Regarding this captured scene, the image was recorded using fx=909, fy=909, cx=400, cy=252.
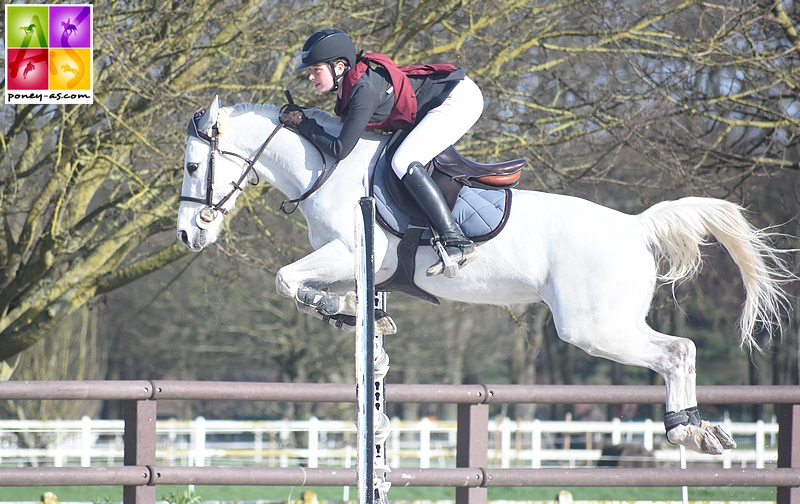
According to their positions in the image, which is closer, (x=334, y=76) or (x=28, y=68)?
(x=334, y=76)

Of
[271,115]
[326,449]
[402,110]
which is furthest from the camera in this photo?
[326,449]

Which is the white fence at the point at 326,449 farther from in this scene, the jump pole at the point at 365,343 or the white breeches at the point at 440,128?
the jump pole at the point at 365,343

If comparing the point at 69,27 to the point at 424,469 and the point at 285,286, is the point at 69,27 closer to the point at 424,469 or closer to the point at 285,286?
the point at 285,286

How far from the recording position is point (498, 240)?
396 cm

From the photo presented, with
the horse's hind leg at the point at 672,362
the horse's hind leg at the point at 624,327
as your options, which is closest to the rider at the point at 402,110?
the horse's hind leg at the point at 624,327

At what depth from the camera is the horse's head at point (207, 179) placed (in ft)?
13.3

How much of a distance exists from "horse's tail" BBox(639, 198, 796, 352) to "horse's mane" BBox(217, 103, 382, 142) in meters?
1.40

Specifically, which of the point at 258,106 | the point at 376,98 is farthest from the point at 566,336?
the point at 258,106

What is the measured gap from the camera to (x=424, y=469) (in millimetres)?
4930

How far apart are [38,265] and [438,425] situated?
849cm

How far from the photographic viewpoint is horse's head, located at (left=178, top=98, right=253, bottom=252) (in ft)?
13.3

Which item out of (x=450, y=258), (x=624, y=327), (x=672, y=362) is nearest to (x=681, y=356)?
(x=672, y=362)

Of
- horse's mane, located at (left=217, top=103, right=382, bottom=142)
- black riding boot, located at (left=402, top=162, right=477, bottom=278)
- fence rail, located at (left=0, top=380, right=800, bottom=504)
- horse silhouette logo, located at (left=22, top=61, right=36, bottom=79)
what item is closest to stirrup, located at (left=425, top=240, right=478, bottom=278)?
black riding boot, located at (left=402, top=162, right=477, bottom=278)

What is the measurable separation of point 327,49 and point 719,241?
2033mm
